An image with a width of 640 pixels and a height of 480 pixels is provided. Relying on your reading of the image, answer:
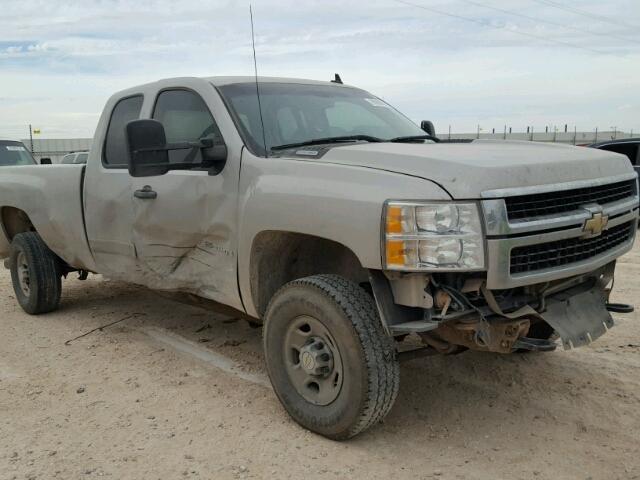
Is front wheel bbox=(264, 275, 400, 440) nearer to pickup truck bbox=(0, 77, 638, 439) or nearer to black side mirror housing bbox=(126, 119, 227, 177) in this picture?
pickup truck bbox=(0, 77, 638, 439)

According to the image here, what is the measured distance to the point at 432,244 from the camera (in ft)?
9.52

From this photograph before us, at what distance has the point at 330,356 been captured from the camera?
11.1ft

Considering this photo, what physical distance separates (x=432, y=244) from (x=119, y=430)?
2.05 meters

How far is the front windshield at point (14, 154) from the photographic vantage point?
1220 centimetres

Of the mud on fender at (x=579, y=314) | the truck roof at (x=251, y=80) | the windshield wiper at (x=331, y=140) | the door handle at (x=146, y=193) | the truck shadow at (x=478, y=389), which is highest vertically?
the truck roof at (x=251, y=80)

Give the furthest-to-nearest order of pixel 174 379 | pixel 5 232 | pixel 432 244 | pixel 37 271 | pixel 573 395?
pixel 5 232, pixel 37 271, pixel 174 379, pixel 573 395, pixel 432 244

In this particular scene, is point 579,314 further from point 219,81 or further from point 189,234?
point 219,81

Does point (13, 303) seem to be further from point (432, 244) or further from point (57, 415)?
point (432, 244)

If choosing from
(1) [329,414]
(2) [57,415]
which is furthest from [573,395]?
(2) [57,415]

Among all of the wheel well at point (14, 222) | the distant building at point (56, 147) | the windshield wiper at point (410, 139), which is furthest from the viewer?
the distant building at point (56, 147)

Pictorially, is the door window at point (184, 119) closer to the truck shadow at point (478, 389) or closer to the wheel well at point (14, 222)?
the truck shadow at point (478, 389)

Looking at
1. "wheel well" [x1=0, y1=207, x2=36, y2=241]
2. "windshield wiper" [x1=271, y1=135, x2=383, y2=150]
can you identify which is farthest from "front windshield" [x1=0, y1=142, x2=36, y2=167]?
"windshield wiper" [x1=271, y1=135, x2=383, y2=150]

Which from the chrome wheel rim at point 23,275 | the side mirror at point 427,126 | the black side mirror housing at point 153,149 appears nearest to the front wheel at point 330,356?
the black side mirror housing at point 153,149

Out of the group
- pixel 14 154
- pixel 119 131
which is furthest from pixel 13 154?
pixel 119 131
